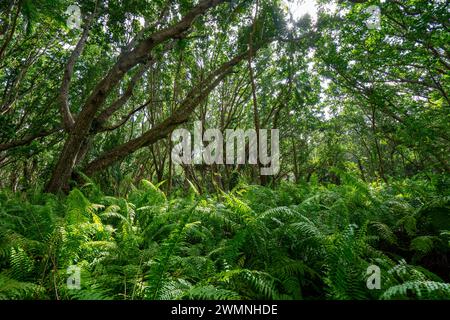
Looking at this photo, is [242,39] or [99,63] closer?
[242,39]

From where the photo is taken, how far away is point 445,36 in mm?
6141

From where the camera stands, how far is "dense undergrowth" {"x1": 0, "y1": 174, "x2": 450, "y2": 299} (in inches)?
83.0

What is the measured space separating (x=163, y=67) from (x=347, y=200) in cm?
1050

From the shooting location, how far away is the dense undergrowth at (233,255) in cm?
211

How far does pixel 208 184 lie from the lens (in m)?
19.1

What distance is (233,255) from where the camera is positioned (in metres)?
2.63

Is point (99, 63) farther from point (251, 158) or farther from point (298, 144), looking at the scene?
point (298, 144)

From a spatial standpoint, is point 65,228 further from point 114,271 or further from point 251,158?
Result: point 251,158

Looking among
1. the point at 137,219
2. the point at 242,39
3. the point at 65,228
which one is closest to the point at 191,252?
the point at 65,228
